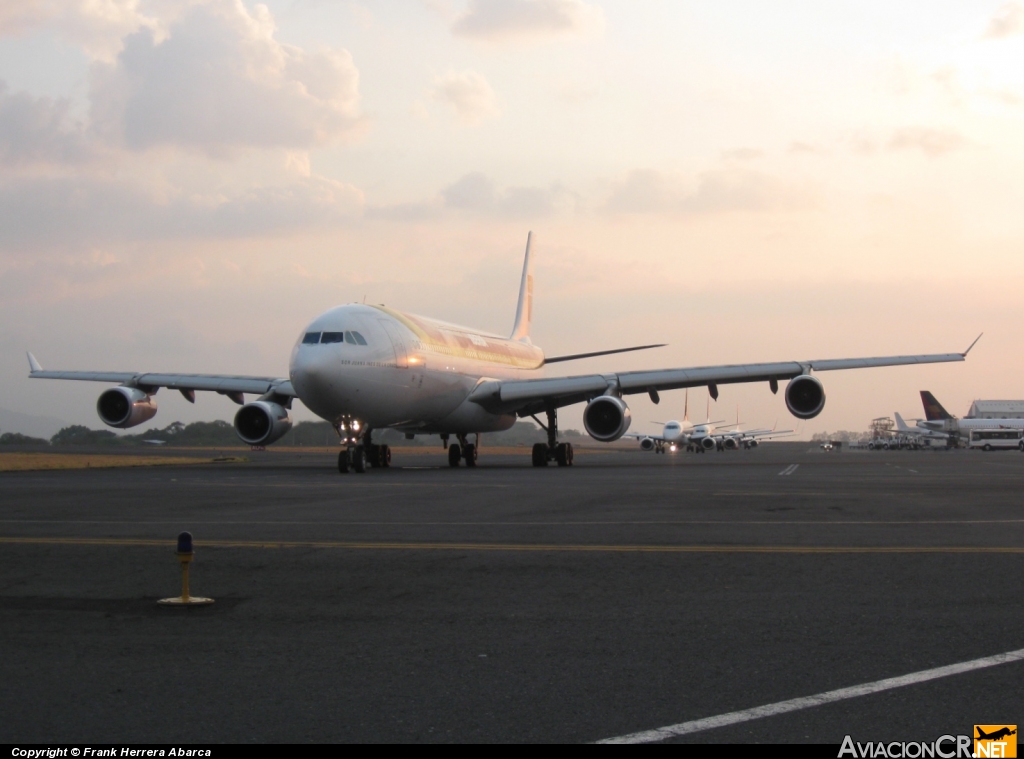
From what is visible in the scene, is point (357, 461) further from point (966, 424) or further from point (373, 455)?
point (966, 424)

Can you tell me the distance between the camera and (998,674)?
18.4 ft

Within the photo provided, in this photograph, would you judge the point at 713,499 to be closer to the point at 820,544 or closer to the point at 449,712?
the point at 820,544

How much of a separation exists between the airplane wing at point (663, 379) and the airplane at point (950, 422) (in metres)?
81.9

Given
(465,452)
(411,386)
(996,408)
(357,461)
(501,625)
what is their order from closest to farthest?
(501,625) → (357,461) → (411,386) → (465,452) → (996,408)

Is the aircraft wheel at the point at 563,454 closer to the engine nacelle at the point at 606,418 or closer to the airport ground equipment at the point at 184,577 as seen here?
the engine nacelle at the point at 606,418

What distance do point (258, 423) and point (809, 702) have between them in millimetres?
28138

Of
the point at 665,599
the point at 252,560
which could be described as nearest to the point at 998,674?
the point at 665,599

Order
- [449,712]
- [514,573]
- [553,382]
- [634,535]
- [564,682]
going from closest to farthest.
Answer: [449,712]
[564,682]
[514,573]
[634,535]
[553,382]

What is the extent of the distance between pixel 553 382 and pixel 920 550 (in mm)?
23041

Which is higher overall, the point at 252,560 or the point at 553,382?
the point at 553,382

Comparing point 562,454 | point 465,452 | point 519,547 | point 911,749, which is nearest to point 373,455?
point 465,452

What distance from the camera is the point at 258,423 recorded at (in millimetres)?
31844

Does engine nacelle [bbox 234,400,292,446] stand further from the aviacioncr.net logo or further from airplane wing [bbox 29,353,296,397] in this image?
the aviacioncr.net logo

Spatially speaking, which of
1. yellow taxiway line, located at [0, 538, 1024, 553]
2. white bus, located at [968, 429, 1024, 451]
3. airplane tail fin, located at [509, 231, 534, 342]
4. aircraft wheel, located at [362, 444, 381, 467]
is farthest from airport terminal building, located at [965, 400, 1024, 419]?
yellow taxiway line, located at [0, 538, 1024, 553]
